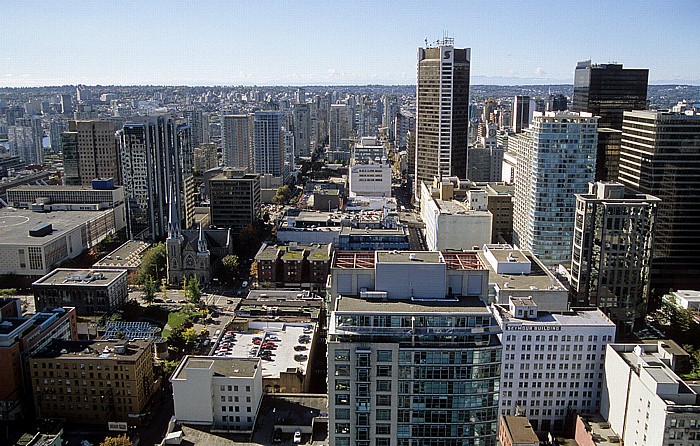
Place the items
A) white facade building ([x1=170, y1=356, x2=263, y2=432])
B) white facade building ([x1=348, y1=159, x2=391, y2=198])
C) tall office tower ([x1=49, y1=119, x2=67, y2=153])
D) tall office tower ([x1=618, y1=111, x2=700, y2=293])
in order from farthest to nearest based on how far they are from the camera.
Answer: tall office tower ([x1=49, y1=119, x2=67, y2=153]) → white facade building ([x1=348, y1=159, x2=391, y2=198]) → tall office tower ([x1=618, y1=111, x2=700, y2=293]) → white facade building ([x1=170, y1=356, x2=263, y2=432])

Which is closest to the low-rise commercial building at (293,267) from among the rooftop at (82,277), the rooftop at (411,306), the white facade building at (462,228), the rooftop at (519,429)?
the white facade building at (462,228)

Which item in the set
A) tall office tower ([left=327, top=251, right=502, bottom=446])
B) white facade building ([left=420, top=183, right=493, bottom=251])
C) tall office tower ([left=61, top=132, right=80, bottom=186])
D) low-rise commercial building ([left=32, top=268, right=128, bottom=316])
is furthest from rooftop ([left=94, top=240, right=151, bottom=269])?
tall office tower ([left=327, top=251, right=502, bottom=446])

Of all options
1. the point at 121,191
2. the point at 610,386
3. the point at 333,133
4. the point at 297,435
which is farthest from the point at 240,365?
the point at 333,133

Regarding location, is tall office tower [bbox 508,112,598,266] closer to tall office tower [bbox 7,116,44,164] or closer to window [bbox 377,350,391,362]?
window [bbox 377,350,391,362]

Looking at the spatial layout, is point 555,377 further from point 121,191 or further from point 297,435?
point 121,191

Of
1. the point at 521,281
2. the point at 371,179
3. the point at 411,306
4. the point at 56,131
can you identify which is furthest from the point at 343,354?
the point at 56,131

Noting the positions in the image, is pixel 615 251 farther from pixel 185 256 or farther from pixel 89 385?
pixel 185 256

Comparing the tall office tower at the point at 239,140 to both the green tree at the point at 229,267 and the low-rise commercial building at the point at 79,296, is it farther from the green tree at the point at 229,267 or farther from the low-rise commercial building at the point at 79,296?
the low-rise commercial building at the point at 79,296
